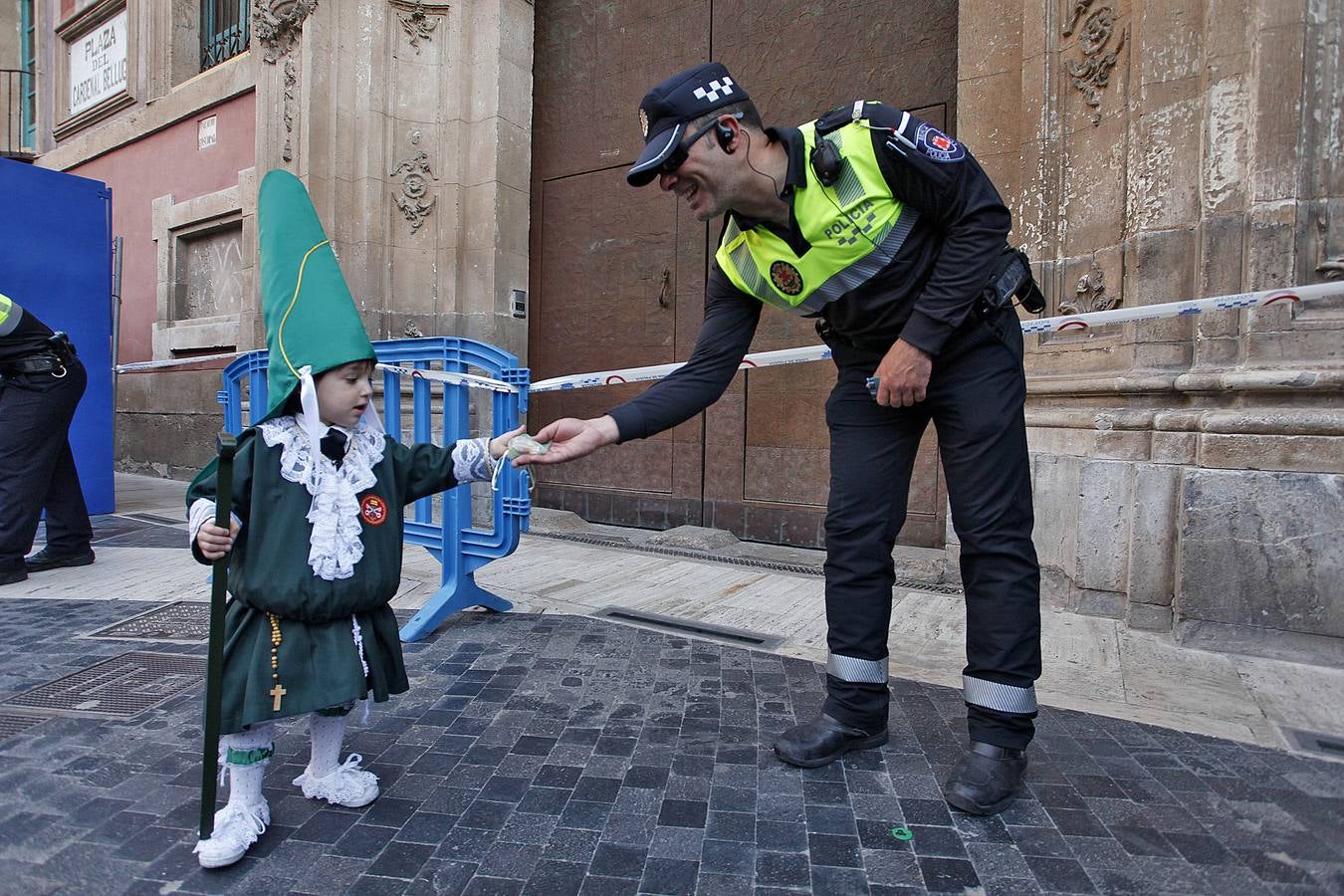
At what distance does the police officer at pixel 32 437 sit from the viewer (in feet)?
14.3

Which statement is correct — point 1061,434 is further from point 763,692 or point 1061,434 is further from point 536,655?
point 536,655

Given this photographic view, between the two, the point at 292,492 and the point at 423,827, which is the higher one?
the point at 292,492

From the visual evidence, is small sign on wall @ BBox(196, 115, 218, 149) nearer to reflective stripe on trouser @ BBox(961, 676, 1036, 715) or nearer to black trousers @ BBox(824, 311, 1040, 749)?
black trousers @ BBox(824, 311, 1040, 749)

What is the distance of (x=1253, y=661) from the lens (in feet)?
10.0

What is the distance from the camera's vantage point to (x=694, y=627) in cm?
360

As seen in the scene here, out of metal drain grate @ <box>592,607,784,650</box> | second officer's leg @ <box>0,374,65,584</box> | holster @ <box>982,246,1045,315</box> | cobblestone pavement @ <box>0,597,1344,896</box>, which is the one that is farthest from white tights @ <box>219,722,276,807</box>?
second officer's leg @ <box>0,374,65,584</box>

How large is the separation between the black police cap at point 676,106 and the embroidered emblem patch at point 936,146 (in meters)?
0.48

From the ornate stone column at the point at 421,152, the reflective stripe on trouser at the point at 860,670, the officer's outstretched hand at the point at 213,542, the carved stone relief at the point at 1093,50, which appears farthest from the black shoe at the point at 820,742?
the ornate stone column at the point at 421,152

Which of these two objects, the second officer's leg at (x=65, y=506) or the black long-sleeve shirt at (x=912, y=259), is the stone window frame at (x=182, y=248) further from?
the black long-sleeve shirt at (x=912, y=259)

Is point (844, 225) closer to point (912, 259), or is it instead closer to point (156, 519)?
point (912, 259)

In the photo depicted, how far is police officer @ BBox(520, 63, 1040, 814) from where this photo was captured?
6.68 ft

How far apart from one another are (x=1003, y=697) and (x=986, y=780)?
8.6 inches

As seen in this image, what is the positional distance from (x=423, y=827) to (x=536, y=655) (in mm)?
1281

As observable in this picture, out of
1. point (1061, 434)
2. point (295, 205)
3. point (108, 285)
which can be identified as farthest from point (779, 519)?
point (108, 285)
